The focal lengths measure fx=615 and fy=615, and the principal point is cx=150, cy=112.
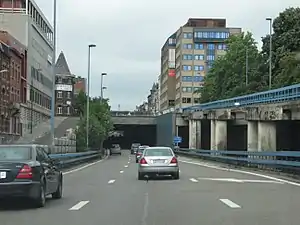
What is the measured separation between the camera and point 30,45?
9319 cm

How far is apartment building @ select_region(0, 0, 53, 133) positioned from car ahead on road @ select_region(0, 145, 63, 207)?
225ft

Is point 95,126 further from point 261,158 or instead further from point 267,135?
point 261,158

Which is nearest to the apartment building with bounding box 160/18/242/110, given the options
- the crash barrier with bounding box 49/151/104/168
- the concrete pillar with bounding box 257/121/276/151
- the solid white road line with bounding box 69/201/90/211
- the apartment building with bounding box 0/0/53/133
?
the apartment building with bounding box 0/0/53/133

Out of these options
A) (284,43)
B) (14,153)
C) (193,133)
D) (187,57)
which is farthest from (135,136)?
(14,153)

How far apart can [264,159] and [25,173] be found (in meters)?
21.9

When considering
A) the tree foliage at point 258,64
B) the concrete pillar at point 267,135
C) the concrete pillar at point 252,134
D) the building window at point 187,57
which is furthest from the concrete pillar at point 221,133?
the building window at point 187,57

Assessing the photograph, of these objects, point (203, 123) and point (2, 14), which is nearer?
point (203, 123)

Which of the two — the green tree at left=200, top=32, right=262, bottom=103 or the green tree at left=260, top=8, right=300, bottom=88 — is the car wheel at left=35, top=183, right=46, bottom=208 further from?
the green tree at left=200, top=32, right=262, bottom=103

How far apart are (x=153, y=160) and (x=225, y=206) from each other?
11.2m

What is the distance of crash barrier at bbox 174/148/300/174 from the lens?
89.6 feet

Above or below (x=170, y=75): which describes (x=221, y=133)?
below

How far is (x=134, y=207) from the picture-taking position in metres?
14.4

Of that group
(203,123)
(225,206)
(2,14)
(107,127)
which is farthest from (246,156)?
(2,14)

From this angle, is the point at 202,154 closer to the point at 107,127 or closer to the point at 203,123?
the point at 203,123
